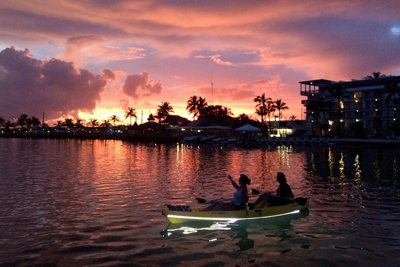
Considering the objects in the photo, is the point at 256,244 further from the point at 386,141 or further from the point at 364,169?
the point at 386,141

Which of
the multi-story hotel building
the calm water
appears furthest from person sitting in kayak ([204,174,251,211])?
the multi-story hotel building

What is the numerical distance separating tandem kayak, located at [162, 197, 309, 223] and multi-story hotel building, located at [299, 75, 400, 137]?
75.8m

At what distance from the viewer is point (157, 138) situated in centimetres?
12031

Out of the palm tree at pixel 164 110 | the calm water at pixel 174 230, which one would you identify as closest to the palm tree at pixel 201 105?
the palm tree at pixel 164 110

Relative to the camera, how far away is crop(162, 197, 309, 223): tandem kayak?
12508 mm

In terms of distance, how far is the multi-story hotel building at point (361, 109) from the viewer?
87188 millimetres

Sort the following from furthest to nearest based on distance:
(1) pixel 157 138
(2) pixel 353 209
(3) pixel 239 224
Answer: (1) pixel 157 138 → (2) pixel 353 209 → (3) pixel 239 224

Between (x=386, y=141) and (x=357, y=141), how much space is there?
239 inches

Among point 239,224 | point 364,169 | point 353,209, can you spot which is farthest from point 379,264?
point 364,169

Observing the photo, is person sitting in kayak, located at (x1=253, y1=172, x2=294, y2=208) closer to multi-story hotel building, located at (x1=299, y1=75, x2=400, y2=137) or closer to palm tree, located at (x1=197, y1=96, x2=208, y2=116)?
multi-story hotel building, located at (x1=299, y1=75, x2=400, y2=137)

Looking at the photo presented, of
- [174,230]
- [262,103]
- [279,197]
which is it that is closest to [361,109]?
[262,103]

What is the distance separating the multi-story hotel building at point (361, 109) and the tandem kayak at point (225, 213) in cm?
7579

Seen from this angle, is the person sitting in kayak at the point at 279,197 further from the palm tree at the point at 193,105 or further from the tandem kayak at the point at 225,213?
the palm tree at the point at 193,105

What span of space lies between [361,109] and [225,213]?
92501 mm
